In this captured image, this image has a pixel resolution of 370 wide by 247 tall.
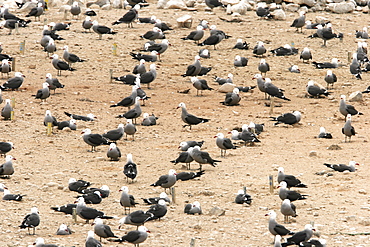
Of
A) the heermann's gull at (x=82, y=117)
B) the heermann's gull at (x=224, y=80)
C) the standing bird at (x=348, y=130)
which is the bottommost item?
the heermann's gull at (x=224, y=80)

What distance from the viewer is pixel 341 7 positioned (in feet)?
115

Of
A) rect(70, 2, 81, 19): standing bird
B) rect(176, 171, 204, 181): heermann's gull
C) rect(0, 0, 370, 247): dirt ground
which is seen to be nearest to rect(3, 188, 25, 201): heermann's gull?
rect(0, 0, 370, 247): dirt ground

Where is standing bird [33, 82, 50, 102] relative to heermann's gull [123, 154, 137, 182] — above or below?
below

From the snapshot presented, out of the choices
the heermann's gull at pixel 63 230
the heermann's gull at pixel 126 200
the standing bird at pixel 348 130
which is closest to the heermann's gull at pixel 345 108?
the standing bird at pixel 348 130

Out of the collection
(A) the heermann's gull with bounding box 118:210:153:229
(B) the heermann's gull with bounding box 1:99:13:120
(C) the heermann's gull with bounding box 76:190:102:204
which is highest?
(A) the heermann's gull with bounding box 118:210:153:229

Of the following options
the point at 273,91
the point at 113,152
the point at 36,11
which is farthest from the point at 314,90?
the point at 36,11

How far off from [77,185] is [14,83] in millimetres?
9012

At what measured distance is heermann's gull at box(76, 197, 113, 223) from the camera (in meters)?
13.6

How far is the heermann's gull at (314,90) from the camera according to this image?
24.8m

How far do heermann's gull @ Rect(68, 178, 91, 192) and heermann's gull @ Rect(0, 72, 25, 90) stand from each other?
8708mm

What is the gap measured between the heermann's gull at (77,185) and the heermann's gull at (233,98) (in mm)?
8785

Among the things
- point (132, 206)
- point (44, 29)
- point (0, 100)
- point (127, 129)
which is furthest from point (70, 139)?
point (44, 29)

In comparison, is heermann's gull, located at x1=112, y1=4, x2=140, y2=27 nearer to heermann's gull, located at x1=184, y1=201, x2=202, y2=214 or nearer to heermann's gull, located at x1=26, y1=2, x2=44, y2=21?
heermann's gull, located at x1=26, y1=2, x2=44, y2=21

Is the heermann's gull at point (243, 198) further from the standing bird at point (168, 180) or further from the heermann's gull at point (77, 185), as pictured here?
the heermann's gull at point (77, 185)
